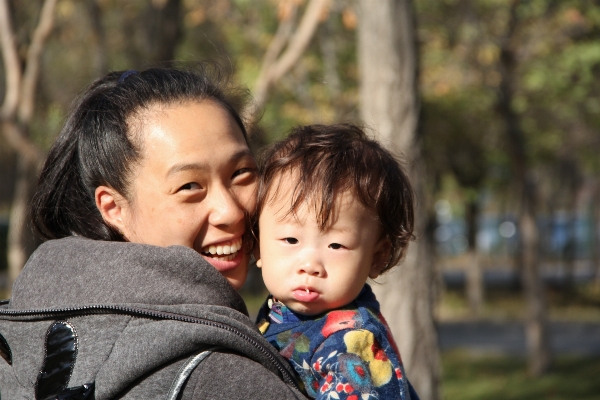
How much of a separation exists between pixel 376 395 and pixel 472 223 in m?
18.7

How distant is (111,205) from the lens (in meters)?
1.87

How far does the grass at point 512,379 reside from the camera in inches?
355

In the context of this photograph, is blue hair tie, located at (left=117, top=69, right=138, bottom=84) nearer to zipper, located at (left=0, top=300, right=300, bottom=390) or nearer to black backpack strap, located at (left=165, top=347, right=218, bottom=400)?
zipper, located at (left=0, top=300, right=300, bottom=390)

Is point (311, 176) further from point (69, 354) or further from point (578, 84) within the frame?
point (578, 84)

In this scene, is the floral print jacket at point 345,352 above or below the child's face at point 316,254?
below

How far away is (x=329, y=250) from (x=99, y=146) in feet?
1.89

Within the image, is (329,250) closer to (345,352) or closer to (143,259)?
(345,352)

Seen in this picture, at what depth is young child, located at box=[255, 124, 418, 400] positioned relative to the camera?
1.75 meters

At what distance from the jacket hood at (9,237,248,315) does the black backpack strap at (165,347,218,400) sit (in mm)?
130

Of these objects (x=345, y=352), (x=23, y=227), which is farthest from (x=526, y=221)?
(x=345, y=352)

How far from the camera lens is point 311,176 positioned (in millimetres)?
1865

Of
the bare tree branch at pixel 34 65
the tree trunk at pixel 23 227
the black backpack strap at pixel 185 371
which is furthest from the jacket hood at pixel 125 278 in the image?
the bare tree branch at pixel 34 65

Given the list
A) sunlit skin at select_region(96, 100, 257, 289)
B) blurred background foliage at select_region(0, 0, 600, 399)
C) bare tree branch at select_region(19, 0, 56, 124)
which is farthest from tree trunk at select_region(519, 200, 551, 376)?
sunlit skin at select_region(96, 100, 257, 289)

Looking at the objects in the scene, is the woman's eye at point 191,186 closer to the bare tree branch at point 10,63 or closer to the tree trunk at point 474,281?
the bare tree branch at point 10,63
